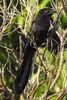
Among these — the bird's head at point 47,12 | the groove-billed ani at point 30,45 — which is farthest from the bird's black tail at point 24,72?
the bird's head at point 47,12

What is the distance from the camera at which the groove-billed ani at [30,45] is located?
268 cm

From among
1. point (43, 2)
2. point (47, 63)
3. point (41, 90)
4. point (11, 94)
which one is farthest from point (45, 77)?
point (43, 2)

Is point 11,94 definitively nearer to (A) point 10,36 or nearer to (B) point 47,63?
(B) point 47,63

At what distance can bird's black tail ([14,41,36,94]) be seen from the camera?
2.67m

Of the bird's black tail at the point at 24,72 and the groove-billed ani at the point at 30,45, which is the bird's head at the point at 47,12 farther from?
the bird's black tail at the point at 24,72

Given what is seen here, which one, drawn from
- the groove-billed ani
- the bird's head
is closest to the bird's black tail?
the groove-billed ani

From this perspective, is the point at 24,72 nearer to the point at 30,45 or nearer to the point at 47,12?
the point at 30,45

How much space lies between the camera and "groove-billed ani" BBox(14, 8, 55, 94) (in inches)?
106

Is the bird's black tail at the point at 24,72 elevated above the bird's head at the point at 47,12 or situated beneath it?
situated beneath

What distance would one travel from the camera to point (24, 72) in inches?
106

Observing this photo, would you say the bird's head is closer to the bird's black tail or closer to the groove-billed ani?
the groove-billed ani

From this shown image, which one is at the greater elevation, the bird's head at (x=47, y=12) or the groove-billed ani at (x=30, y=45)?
the bird's head at (x=47, y=12)

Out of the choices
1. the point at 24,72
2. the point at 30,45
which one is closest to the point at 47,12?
the point at 30,45

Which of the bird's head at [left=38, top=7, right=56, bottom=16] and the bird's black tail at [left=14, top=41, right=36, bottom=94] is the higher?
the bird's head at [left=38, top=7, right=56, bottom=16]
